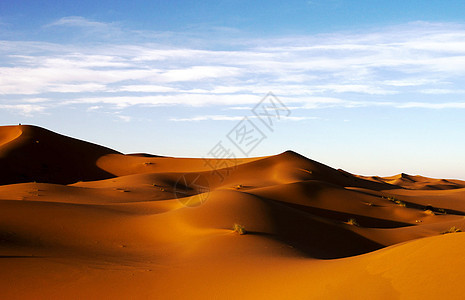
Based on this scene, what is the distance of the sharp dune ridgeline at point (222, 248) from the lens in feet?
22.3

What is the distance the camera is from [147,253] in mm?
11086

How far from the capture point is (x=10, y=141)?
47906mm

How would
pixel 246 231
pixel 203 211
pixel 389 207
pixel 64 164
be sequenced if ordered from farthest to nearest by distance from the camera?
pixel 64 164, pixel 389 207, pixel 203 211, pixel 246 231

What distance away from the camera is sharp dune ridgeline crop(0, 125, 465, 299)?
22.3ft

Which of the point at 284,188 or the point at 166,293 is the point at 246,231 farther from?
the point at 284,188

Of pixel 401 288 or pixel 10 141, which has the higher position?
pixel 10 141

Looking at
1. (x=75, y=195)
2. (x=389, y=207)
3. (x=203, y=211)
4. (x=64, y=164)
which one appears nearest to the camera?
(x=203, y=211)

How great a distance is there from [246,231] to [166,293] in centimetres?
601

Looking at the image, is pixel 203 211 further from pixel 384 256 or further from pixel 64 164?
pixel 64 164

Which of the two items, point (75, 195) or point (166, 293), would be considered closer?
point (166, 293)

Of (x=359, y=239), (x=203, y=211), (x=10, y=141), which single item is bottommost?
(x=359, y=239)

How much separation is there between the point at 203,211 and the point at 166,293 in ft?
27.5

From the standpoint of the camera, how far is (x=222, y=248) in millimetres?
10891

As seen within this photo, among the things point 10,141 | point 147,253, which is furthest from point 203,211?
point 10,141
